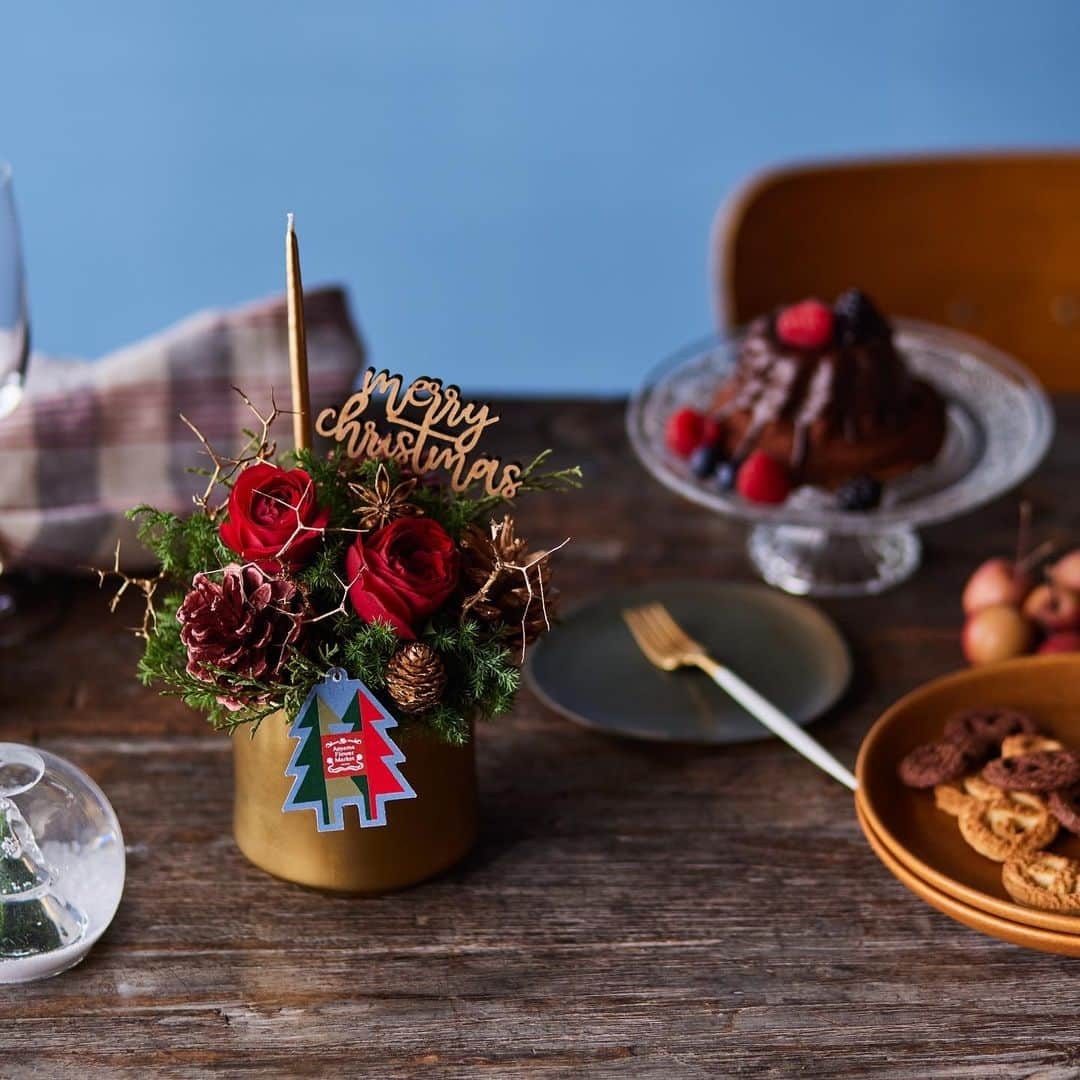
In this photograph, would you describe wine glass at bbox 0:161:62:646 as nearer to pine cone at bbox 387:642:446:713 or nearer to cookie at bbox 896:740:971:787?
pine cone at bbox 387:642:446:713

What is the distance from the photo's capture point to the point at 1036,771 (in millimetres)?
924

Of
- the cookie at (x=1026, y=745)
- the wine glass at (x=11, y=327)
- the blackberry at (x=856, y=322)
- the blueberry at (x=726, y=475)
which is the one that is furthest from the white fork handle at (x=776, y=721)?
the wine glass at (x=11, y=327)

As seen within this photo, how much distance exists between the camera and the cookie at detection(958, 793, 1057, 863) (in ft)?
2.96

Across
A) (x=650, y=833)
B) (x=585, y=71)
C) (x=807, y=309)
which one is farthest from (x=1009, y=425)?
(x=585, y=71)

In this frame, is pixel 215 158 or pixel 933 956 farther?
pixel 215 158

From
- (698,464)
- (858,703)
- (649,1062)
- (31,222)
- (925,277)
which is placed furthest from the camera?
(31,222)

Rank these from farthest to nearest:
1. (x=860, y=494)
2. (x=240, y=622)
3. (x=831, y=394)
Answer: (x=831, y=394), (x=860, y=494), (x=240, y=622)

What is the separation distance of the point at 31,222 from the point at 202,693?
7.27 ft

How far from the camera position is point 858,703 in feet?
3.71

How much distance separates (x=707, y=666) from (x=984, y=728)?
0.22 m

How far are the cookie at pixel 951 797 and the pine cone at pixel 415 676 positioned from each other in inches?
14.1

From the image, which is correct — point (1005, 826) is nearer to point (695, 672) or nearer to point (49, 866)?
point (695, 672)

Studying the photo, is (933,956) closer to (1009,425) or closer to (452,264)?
(1009,425)

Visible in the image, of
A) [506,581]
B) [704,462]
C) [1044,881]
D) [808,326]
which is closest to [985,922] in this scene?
[1044,881]
